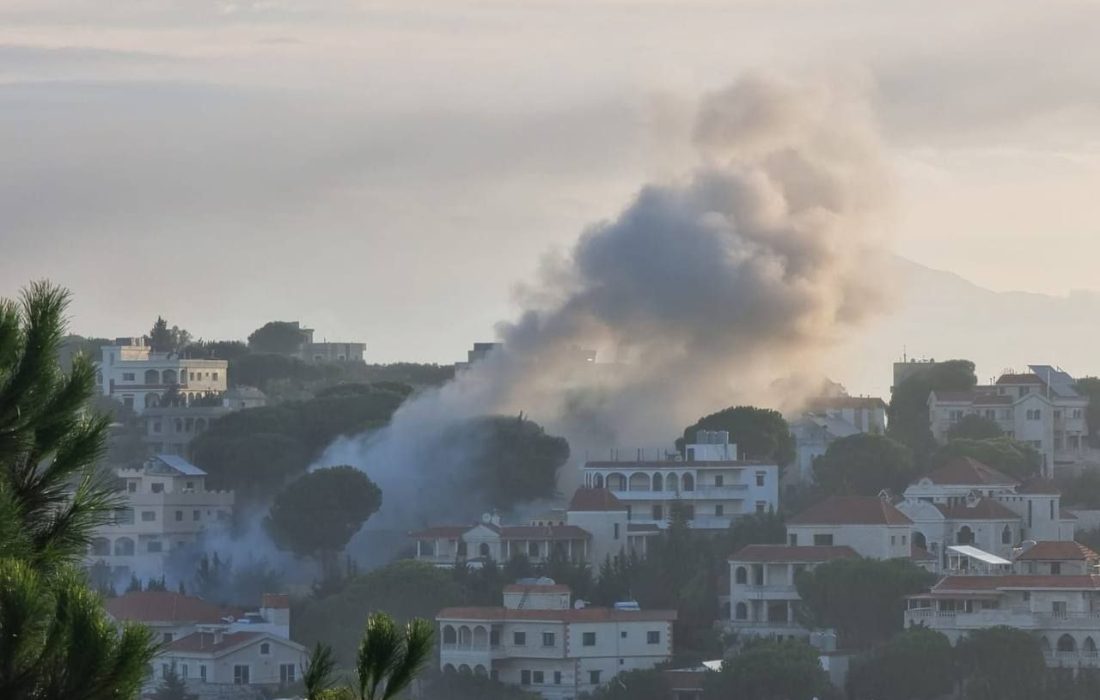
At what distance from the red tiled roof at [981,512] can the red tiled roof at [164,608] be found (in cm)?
1839

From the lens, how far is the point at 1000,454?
94875mm

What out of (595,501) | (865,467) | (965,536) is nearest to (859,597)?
(965,536)

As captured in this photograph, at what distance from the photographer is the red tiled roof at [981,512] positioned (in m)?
85.7

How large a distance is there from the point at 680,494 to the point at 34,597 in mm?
72538

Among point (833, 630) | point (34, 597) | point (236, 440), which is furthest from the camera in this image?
point (236, 440)

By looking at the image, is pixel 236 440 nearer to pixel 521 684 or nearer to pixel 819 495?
pixel 819 495

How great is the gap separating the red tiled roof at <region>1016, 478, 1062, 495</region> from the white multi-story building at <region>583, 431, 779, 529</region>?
21.7 ft

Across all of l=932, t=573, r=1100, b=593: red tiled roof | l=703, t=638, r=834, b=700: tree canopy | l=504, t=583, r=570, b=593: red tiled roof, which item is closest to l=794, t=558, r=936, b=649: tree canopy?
l=932, t=573, r=1100, b=593: red tiled roof

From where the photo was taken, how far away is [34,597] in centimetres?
1795

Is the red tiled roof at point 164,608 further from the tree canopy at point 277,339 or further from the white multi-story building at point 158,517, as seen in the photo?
the tree canopy at point 277,339

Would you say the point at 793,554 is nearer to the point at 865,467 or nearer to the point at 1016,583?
the point at 1016,583

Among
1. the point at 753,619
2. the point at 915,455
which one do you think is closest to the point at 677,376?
the point at 915,455

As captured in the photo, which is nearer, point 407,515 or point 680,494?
point 680,494

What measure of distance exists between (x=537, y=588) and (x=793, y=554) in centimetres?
628
